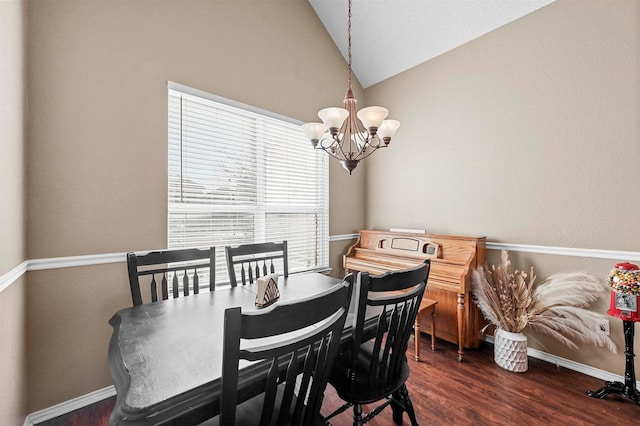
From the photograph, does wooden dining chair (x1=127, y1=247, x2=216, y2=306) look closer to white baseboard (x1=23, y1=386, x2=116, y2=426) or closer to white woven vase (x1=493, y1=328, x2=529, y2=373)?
white baseboard (x1=23, y1=386, x2=116, y2=426)

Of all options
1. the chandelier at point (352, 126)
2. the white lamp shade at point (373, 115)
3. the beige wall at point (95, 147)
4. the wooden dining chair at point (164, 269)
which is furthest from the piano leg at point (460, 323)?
the beige wall at point (95, 147)

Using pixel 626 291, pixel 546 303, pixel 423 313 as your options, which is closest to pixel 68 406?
pixel 423 313

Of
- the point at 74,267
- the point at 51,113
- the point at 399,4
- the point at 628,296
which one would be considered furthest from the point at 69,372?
the point at 399,4

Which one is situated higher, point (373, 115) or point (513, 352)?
point (373, 115)

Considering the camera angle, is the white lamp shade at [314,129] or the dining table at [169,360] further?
the white lamp shade at [314,129]

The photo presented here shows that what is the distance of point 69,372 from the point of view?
1.87 meters

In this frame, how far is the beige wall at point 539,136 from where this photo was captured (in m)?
2.13

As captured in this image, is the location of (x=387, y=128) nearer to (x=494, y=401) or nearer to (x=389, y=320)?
(x=389, y=320)

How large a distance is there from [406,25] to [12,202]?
3.53 m

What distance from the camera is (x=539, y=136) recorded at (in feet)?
8.17

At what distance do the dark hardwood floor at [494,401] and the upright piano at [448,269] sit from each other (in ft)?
1.06

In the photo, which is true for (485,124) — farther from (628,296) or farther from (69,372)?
(69,372)

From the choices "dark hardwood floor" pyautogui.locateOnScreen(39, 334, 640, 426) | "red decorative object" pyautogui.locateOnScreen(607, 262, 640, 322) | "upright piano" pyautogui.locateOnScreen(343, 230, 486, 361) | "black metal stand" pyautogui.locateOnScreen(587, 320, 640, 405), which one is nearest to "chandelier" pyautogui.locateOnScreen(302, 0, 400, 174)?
"upright piano" pyautogui.locateOnScreen(343, 230, 486, 361)

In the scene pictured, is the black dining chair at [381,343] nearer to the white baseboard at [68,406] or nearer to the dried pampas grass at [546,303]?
the dried pampas grass at [546,303]
